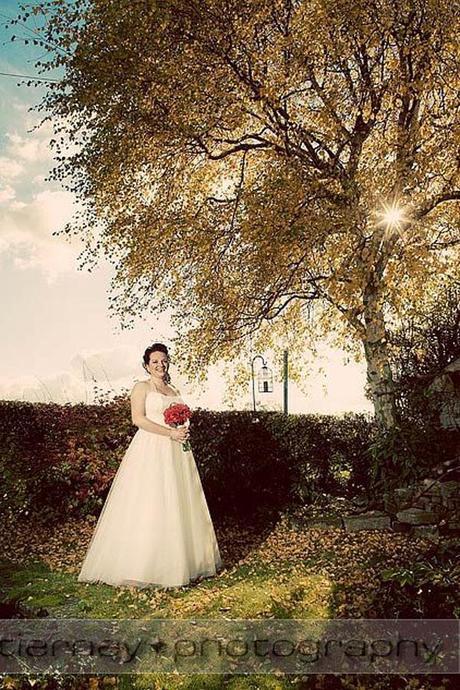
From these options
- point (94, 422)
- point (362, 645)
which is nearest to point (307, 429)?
point (94, 422)

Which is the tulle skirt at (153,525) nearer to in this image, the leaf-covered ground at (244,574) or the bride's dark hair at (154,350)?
the leaf-covered ground at (244,574)

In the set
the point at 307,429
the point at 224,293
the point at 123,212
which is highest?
the point at 123,212

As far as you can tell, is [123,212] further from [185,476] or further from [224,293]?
[185,476]

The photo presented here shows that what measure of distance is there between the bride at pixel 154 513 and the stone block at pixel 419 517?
3.37m

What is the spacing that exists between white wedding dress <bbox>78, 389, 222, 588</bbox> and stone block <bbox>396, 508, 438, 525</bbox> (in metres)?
3.40

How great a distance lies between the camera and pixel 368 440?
481 inches

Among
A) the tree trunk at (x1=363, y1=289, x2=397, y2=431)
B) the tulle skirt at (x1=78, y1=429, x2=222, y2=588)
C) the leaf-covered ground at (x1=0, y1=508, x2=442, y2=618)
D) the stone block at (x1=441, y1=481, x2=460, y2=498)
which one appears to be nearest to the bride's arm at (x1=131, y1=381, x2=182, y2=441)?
the tulle skirt at (x1=78, y1=429, x2=222, y2=588)

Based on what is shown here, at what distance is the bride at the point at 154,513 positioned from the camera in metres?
7.09

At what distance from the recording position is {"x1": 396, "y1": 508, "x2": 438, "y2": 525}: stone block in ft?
31.5

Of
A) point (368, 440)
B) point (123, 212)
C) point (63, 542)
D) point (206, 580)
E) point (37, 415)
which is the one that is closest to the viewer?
point (206, 580)

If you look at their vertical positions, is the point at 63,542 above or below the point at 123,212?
below

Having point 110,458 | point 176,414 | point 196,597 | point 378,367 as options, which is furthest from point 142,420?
point 378,367

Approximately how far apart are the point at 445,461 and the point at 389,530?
1486mm

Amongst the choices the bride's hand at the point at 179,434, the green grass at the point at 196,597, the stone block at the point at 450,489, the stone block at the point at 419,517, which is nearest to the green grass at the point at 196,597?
the green grass at the point at 196,597
